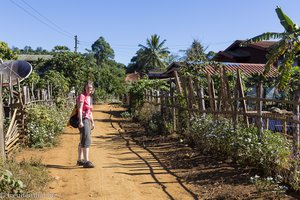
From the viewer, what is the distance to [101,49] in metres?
78.1

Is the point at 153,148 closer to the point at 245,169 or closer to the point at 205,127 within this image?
the point at 205,127

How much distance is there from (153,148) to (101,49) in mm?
69421

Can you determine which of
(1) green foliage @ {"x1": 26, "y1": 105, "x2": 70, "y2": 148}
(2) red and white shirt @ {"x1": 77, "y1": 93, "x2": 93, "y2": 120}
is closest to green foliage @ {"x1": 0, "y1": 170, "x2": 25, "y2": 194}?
(2) red and white shirt @ {"x1": 77, "y1": 93, "x2": 93, "y2": 120}

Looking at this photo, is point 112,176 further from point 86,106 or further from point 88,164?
point 86,106

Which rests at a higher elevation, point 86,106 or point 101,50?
point 101,50

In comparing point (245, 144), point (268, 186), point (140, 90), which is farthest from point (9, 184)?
point (140, 90)

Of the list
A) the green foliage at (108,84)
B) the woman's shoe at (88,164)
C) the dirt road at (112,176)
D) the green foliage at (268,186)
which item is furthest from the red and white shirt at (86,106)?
the green foliage at (108,84)

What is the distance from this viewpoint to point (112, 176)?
23.2 ft

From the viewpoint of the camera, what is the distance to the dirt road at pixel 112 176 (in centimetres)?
600

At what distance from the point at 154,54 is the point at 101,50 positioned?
70.7 feet

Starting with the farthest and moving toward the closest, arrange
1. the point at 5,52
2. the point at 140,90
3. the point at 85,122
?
the point at 5,52
the point at 140,90
the point at 85,122

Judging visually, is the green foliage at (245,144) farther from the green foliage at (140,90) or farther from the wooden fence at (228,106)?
the green foliage at (140,90)

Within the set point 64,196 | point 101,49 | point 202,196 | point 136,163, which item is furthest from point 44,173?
point 101,49

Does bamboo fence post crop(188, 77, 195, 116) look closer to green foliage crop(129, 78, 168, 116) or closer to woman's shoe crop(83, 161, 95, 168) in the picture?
woman's shoe crop(83, 161, 95, 168)
